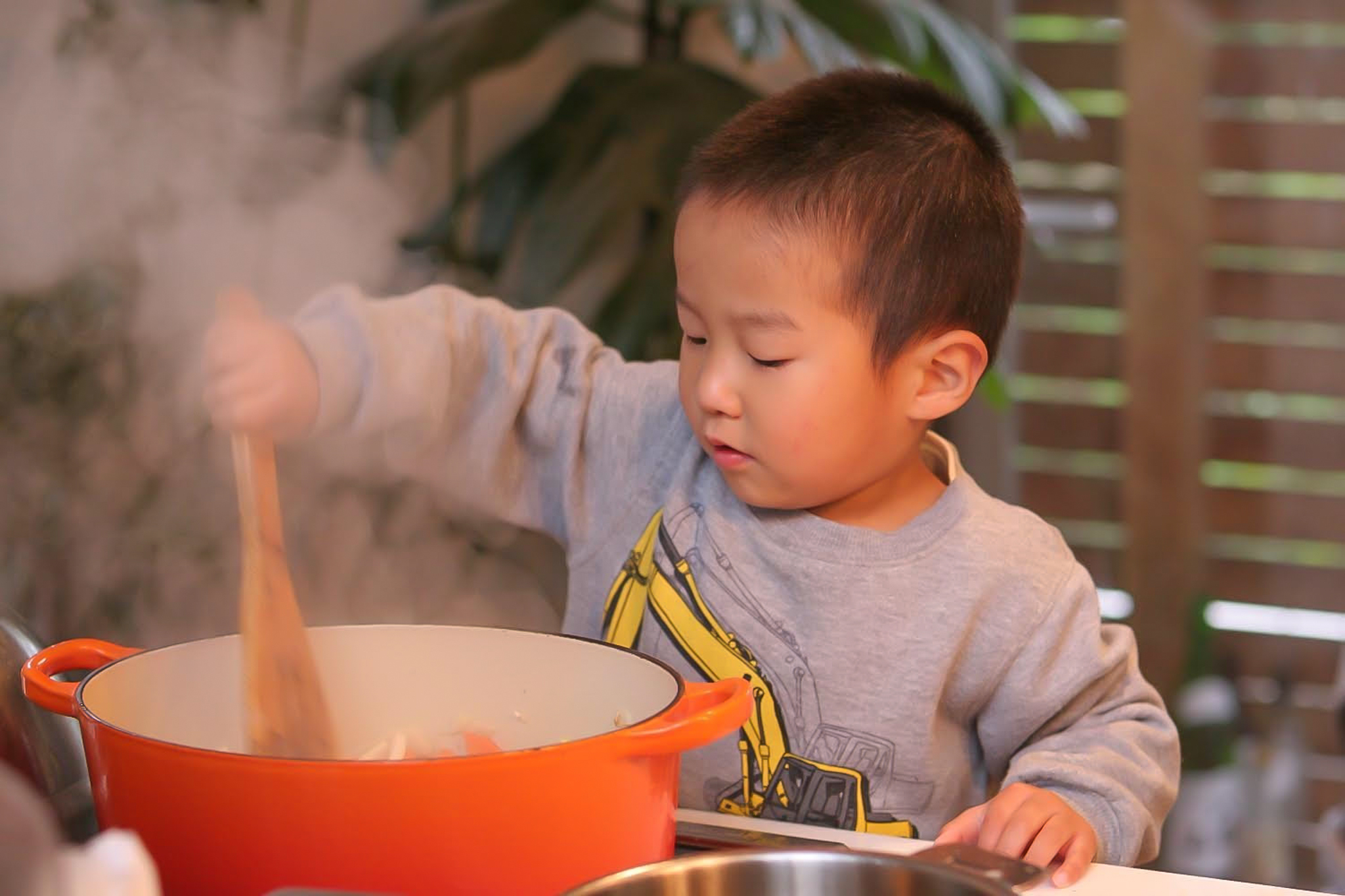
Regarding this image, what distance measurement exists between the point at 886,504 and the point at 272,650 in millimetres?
475

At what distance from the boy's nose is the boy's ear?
0.13 m

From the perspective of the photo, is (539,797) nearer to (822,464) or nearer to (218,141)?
(822,464)

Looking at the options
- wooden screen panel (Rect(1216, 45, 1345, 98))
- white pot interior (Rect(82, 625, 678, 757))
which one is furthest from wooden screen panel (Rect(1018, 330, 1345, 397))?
white pot interior (Rect(82, 625, 678, 757))

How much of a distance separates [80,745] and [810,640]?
445 mm

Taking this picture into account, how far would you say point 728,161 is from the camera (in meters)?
0.90

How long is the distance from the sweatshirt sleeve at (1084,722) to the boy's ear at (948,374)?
13cm

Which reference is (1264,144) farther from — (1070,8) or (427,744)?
(427,744)

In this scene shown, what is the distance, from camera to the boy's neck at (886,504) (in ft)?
3.15

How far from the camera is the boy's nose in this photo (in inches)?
33.6

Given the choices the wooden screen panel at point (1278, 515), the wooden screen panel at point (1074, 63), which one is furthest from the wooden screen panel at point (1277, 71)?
the wooden screen panel at point (1278, 515)

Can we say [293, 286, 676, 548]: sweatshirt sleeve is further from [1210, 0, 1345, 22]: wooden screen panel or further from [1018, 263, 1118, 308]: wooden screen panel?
[1210, 0, 1345, 22]: wooden screen panel

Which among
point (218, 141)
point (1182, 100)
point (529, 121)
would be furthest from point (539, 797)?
point (1182, 100)

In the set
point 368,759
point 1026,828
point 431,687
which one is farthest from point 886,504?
point 368,759

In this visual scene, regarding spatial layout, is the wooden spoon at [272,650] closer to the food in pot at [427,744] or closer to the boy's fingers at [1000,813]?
the food in pot at [427,744]
